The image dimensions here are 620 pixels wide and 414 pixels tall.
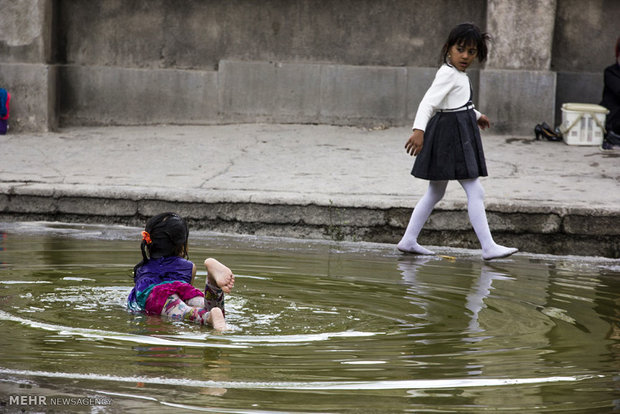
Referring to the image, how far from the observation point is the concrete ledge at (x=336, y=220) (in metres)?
7.52

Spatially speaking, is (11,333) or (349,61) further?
(349,61)

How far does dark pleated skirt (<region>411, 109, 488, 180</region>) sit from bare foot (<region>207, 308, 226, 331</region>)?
Result: 2.95m

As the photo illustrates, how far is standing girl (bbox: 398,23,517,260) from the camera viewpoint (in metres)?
6.87

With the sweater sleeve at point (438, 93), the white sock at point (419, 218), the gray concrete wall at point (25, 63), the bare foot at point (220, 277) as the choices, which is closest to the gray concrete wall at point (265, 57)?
the gray concrete wall at point (25, 63)

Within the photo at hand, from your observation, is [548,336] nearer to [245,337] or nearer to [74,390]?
[245,337]

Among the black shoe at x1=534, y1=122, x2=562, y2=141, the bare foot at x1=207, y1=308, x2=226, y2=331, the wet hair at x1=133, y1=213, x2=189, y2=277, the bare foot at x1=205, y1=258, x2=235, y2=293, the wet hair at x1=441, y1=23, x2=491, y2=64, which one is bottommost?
the bare foot at x1=207, y1=308, x2=226, y2=331

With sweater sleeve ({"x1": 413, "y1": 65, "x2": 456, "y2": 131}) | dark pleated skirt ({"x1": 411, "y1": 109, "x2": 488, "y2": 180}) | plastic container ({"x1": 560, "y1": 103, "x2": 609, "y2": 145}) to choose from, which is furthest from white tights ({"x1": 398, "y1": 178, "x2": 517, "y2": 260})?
plastic container ({"x1": 560, "y1": 103, "x2": 609, "y2": 145})

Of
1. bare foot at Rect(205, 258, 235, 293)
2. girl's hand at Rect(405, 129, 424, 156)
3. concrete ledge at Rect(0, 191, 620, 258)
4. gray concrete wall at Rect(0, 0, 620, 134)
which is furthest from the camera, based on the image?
gray concrete wall at Rect(0, 0, 620, 134)

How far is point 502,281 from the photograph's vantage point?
20.0 feet

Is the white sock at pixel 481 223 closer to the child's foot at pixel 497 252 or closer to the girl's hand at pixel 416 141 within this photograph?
the child's foot at pixel 497 252

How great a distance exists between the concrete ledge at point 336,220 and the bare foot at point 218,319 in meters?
3.35

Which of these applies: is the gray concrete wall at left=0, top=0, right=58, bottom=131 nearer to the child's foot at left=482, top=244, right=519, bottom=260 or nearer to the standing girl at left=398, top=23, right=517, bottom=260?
the standing girl at left=398, top=23, right=517, bottom=260

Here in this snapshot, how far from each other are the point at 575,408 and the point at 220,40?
883 cm

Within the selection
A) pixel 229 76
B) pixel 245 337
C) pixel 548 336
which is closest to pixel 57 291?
pixel 245 337
